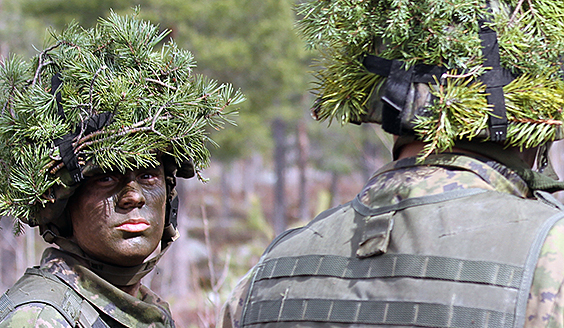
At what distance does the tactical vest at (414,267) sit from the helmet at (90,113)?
943 mm

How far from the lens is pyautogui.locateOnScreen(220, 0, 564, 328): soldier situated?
4.99ft

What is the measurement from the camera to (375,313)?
1.59 meters

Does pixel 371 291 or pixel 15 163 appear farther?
pixel 15 163

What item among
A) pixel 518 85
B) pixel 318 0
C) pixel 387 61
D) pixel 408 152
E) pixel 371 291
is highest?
pixel 318 0

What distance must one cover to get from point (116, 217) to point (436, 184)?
1.43 meters

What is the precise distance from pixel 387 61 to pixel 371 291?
0.83 meters

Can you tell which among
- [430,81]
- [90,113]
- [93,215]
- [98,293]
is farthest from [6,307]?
[430,81]

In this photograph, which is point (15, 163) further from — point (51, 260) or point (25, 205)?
point (51, 260)

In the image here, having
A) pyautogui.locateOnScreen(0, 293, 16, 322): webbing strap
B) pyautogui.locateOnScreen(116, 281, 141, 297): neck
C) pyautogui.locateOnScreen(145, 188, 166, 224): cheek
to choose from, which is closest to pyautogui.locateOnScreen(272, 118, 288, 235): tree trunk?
pyautogui.locateOnScreen(116, 281, 141, 297): neck

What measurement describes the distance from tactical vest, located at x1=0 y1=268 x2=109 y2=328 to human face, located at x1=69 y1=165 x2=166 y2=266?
0.70 ft

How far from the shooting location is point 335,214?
1.95 meters

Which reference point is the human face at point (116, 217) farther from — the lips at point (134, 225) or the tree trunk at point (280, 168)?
the tree trunk at point (280, 168)

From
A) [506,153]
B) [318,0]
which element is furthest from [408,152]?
[318,0]

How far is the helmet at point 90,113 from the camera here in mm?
2387
